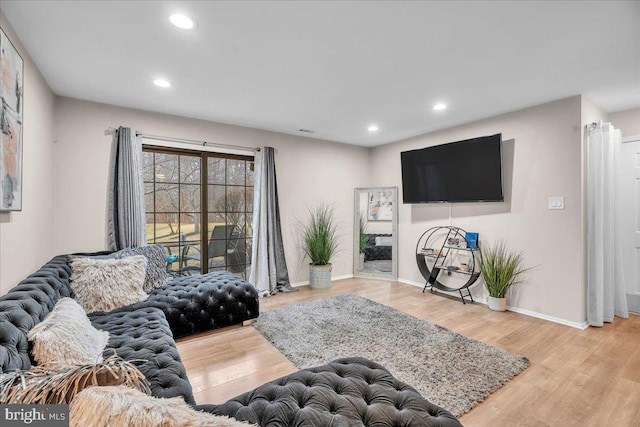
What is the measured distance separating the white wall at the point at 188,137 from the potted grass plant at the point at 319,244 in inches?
6.3

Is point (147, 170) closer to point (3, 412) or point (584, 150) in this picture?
point (3, 412)

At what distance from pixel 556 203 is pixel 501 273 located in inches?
38.2

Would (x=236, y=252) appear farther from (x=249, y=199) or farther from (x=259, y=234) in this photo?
(x=249, y=199)

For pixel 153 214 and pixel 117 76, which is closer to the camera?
pixel 117 76

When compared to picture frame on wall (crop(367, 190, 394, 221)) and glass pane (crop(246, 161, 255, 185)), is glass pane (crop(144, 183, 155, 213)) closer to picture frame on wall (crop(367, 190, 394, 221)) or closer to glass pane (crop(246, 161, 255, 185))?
glass pane (crop(246, 161, 255, 185))

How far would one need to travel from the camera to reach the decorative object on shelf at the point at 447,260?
3.88 meters

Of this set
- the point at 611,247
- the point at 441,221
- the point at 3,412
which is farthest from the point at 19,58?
the point at 611,247

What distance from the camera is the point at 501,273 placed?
341cm

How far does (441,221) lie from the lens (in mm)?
4312

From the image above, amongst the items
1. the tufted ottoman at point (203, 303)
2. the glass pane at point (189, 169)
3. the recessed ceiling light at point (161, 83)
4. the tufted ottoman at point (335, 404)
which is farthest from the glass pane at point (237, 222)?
the tufted ottoman at point (335, 404)

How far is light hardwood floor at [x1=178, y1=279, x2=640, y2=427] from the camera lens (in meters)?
1.76

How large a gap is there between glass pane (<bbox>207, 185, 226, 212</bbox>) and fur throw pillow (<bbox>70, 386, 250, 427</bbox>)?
3430 mm

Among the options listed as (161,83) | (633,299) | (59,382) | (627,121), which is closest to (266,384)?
(59,382)

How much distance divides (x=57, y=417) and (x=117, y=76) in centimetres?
278
